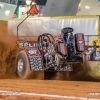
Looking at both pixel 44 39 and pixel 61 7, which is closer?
pixel 44 39

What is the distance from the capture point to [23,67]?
1143 centimetres

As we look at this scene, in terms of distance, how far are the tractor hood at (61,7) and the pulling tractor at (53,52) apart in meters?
1.50

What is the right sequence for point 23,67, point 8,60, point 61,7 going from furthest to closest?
point 61,7 → point 8,60 → point 23,67

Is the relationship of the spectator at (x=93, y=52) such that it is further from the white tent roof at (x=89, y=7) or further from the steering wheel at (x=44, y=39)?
the white tent roof at (x=89, y=7)

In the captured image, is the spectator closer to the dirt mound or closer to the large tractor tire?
the large tractor tire

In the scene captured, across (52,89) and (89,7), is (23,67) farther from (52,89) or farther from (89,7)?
(89,7)

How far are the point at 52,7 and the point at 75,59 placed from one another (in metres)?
3.53

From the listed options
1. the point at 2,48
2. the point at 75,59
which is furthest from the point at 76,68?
the point at 2,48

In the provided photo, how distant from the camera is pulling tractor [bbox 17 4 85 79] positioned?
1077 centimetres

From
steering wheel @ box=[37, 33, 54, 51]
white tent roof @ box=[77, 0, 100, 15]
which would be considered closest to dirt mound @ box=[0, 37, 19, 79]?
steering wheel @ box=[37, 33, 54, 51]

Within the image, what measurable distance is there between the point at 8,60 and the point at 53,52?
1.94 metres

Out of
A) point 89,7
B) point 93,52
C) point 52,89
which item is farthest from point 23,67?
point 89,7

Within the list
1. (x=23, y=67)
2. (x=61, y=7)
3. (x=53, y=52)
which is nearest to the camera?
(x=53, y=52)

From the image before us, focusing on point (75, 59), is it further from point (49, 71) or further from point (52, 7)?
point (52, 7)
